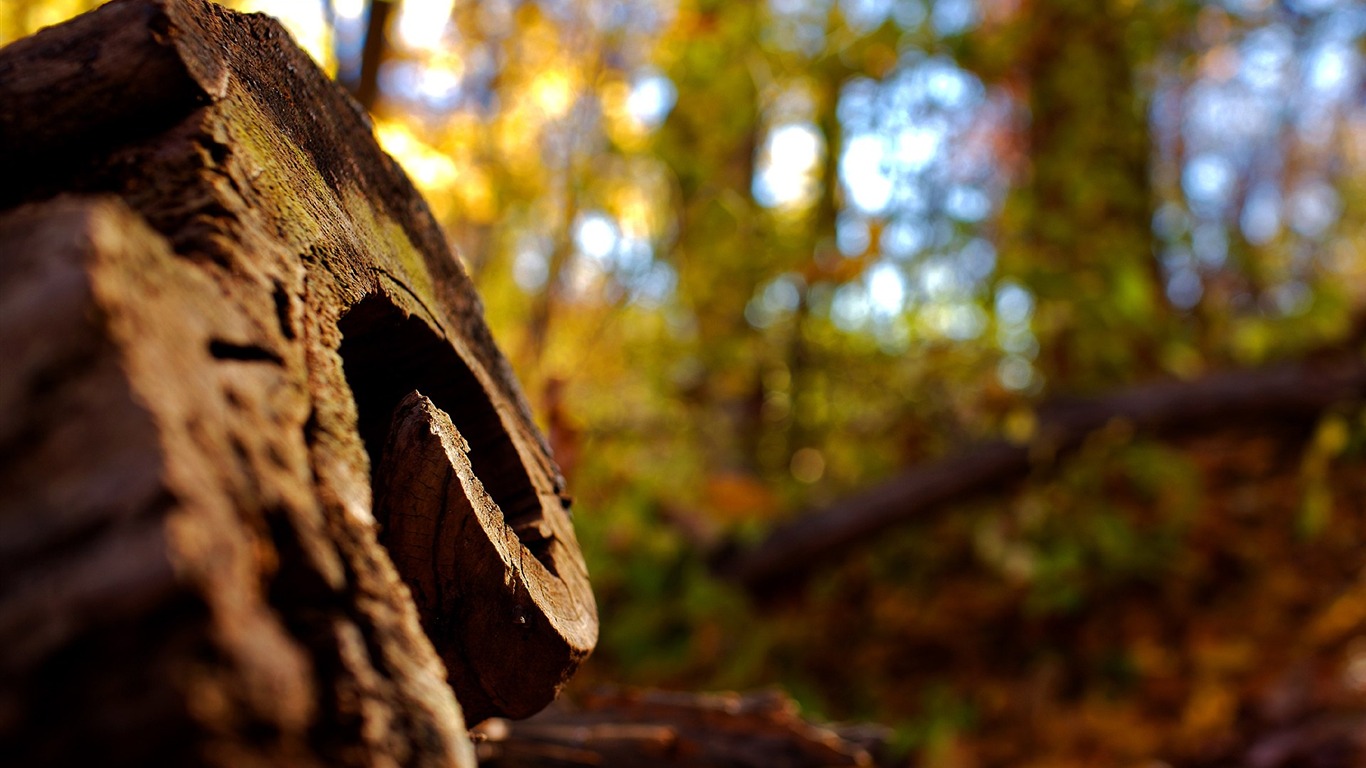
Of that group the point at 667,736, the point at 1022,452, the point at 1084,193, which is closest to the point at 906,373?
the point at 1022,452

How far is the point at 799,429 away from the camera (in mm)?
3619

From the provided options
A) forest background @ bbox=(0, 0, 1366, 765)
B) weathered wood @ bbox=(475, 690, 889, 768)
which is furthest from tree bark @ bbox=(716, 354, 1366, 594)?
weathered wood @ bbox=(475, 690, 889, 768)

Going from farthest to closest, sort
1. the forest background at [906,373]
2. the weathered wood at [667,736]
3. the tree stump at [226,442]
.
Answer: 1. the forest background at [906,373]
2. the weathered wood at [667,736]
3. the tree stump at [226,442]

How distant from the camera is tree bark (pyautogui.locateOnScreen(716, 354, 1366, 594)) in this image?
10.6 ft

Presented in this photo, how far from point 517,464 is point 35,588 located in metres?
0.53

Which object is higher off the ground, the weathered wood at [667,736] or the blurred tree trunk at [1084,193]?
the blurred tree trunk at [1084,193]

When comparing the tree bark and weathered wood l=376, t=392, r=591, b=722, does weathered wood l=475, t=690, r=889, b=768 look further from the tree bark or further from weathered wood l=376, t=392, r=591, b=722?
the tree bark

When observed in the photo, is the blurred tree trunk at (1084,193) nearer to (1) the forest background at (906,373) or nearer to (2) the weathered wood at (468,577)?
(1) the forest background at (906,373)

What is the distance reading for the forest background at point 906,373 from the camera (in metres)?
3.00

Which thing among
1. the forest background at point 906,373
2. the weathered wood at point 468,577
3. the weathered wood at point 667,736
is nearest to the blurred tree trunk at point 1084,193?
the forest background at point 906,373

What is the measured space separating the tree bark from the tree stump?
2.42m

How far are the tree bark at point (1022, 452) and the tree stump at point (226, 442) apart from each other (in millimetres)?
2423

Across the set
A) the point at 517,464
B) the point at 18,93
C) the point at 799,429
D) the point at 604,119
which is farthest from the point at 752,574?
the point at 18,93

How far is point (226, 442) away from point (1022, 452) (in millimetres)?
3058
